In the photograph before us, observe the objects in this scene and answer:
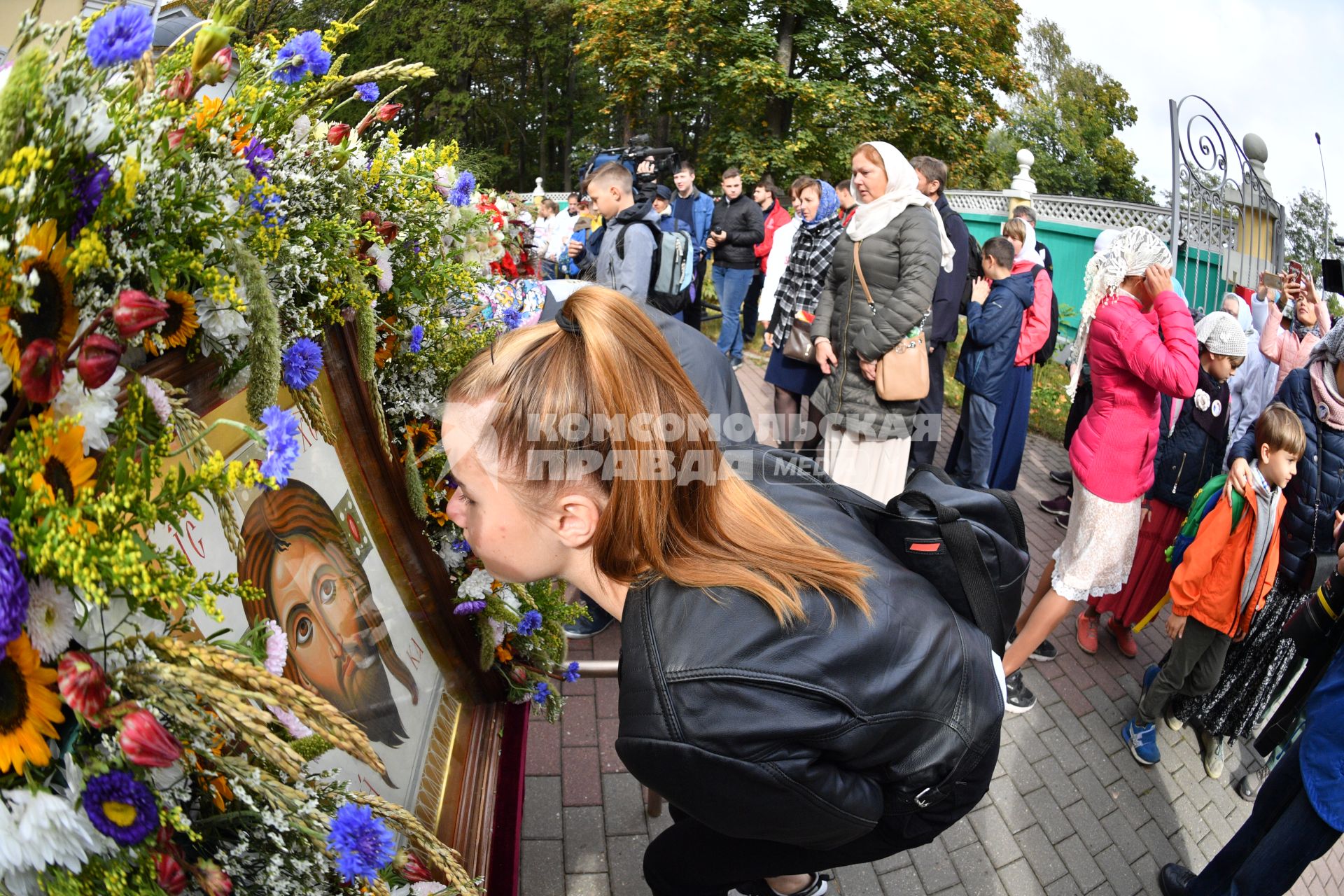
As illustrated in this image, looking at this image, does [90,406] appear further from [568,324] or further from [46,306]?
[568,324]

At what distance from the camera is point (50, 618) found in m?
0.91

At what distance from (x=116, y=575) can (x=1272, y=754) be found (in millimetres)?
4168

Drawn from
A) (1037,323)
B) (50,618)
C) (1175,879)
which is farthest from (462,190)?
(1037,323)

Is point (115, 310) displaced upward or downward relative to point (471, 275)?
upward

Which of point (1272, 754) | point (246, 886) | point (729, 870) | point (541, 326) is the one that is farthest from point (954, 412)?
point (246, 886)

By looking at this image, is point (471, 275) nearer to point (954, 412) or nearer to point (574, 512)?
point (574, 512)

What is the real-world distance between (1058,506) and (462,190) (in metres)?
5.34

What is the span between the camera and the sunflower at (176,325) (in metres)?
1.10

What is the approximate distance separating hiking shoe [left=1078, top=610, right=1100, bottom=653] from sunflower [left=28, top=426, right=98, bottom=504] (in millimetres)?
4624

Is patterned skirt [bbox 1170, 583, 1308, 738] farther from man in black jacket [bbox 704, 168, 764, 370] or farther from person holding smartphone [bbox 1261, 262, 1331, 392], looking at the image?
man in black jacket [bbox 704, 168, 764, 370]

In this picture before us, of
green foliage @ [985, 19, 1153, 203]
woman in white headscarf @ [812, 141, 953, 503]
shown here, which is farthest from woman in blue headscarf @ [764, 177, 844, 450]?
green foliage @ [985, 19, 1153, 203]

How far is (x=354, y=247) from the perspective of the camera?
5.32 feet

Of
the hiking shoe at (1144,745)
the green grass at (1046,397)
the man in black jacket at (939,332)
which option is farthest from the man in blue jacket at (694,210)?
the hiking shoe at (1144,745)

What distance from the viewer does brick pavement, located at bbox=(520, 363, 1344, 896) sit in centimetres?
306
